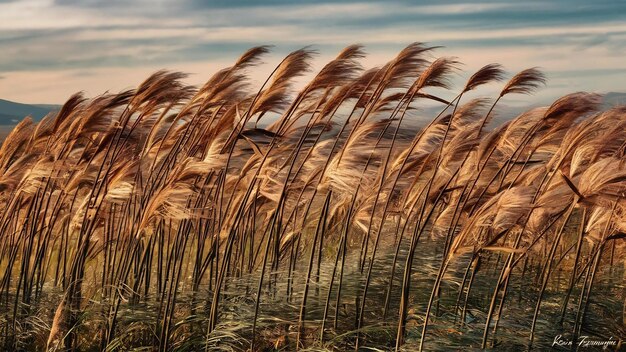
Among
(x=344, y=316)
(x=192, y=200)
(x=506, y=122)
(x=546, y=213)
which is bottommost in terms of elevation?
(x=344, y=316)

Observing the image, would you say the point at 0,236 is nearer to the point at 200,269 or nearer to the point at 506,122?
the point at 200,269

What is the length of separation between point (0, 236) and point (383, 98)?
3.29 metres

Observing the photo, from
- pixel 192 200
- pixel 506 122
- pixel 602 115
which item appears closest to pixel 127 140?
pixel 192 200

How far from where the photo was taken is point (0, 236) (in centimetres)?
612

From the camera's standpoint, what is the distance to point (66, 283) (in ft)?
19.6

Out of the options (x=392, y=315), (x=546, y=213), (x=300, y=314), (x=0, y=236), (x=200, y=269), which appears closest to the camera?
(x=546, y=213)

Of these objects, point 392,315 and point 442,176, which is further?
point 442,176

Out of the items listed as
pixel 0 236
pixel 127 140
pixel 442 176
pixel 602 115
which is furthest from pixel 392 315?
pixel 0 236

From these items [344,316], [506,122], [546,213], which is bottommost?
[344,316]

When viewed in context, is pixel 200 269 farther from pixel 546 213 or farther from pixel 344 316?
pixel 546 213

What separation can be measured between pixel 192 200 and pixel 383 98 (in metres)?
2.05

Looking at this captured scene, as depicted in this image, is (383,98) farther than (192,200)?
No

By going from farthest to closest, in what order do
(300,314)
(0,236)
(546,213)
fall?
(0,236) → (300,314) → (546,213)

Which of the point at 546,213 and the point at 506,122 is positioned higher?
the point at 506,122
